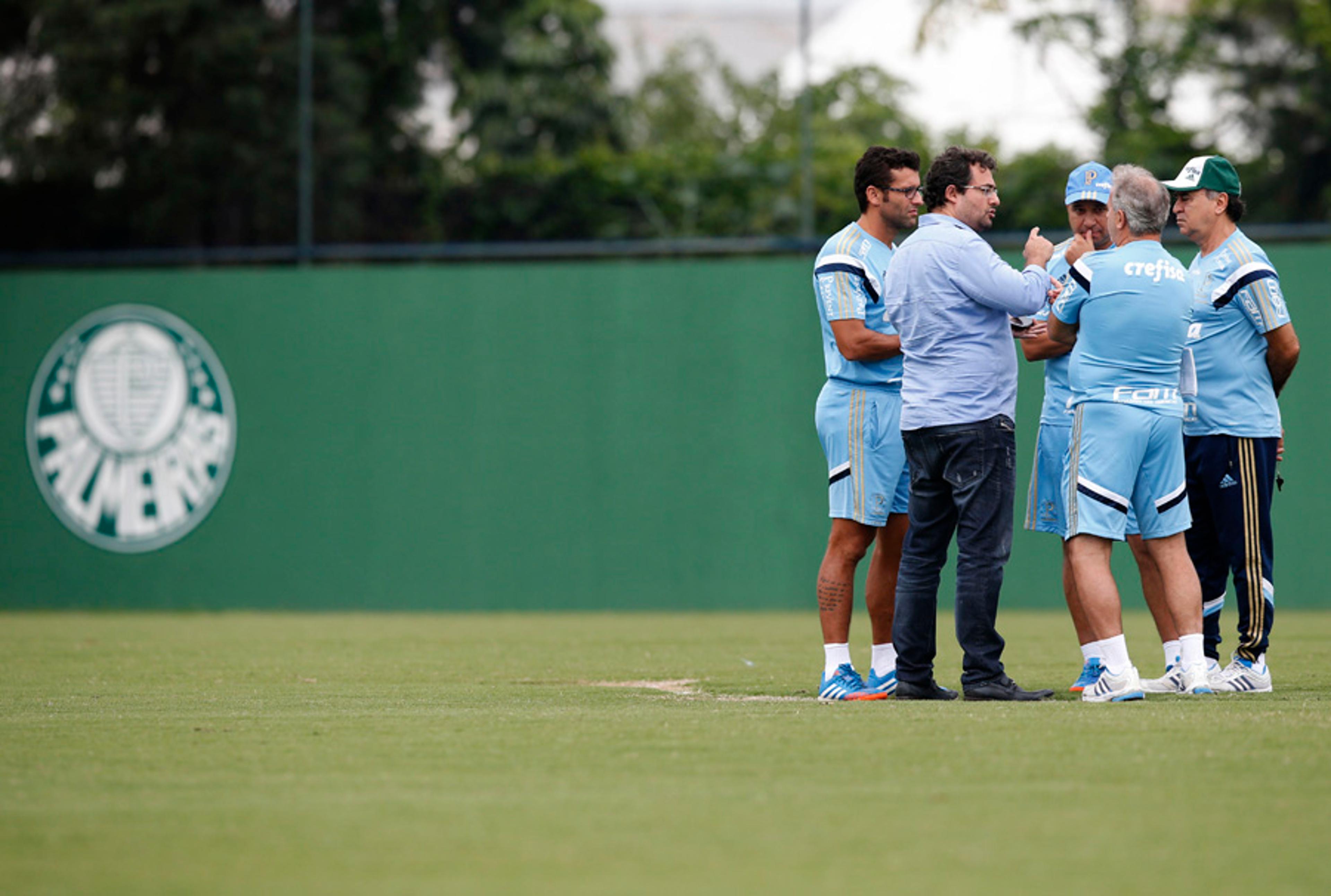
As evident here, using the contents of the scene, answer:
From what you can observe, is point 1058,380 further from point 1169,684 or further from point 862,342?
point 1169,684

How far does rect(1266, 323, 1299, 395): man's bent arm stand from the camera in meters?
6.66

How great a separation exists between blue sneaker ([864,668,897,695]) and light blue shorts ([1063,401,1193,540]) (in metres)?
0.92

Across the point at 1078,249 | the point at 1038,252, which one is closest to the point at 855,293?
the point at 1038,252

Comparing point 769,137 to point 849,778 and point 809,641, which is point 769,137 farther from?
point 849,778

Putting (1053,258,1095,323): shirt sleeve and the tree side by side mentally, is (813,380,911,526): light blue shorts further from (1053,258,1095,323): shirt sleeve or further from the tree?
the tree

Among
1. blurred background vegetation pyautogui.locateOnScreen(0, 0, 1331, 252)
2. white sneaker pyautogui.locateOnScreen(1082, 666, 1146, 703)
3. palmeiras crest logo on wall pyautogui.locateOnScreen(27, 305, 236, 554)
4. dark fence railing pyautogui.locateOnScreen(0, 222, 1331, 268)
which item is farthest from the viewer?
blurred background vegetation pyautogui.locateOnScreen(0, 0, 1331, 252)

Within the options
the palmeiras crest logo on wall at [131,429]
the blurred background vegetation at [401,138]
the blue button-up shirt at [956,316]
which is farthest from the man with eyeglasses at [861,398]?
the blurred background vegetation at [401,138]

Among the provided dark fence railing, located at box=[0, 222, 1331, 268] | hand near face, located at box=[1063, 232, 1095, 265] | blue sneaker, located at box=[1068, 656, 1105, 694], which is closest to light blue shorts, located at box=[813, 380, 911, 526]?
hand near face, located at box=[1063, 232, 1095, 265]

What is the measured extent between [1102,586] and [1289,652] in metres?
2.74

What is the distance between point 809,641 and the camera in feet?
32.0

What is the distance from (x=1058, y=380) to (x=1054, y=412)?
14 centimetres

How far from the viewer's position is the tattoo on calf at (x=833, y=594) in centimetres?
650

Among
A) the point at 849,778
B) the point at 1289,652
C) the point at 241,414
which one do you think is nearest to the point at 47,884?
the point at 849,778

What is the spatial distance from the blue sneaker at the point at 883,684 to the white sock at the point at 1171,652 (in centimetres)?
108
